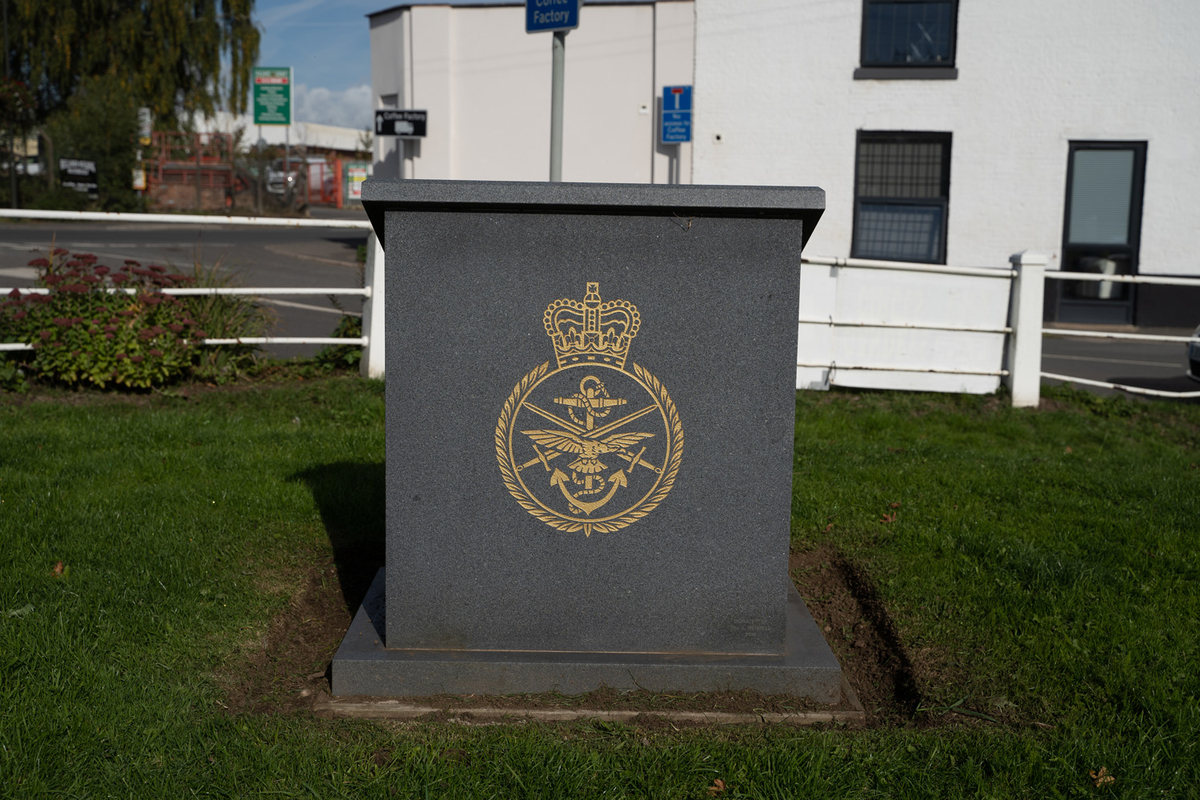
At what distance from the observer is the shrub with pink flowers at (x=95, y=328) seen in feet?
23.9

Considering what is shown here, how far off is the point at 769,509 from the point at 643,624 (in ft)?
1.88

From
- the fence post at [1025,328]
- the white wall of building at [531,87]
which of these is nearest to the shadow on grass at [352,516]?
the fence post at [1025,328]

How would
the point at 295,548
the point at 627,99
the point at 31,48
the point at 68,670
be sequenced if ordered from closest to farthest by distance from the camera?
1. the point at 68,670
2. the point at 295,548
3. the point at 627,99
4. the point at 31,48

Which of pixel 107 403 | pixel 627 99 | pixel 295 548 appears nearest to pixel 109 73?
pixel 627 99

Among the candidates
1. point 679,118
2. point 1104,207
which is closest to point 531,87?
point 679,118

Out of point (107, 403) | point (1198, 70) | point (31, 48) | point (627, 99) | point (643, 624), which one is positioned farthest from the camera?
point (31, 48)

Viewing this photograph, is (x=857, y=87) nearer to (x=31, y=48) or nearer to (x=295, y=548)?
(x=295, y=548)

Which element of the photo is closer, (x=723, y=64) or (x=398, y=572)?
(x=398, y=572)

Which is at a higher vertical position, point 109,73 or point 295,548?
point 109,73

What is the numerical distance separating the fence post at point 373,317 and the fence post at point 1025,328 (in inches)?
203

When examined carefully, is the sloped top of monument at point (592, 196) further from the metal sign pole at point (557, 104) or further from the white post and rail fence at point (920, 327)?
the white post and rail fence at point (920, 327)

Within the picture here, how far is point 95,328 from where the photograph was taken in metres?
7.30

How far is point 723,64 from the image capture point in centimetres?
1555

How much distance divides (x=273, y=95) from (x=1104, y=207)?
2193 centimetres
